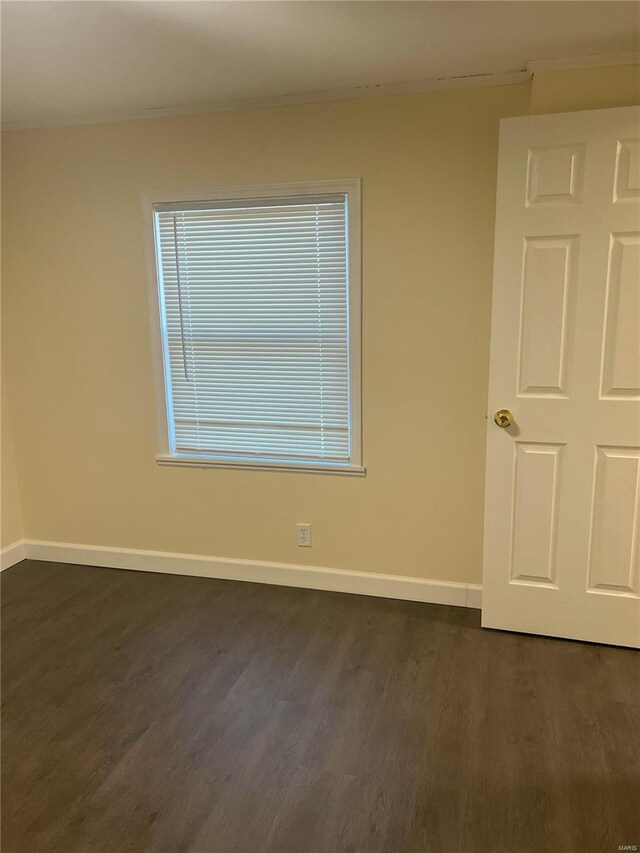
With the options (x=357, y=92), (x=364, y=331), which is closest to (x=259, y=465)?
(x=364, y=331)

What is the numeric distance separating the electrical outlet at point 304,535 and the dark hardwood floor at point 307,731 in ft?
0.93

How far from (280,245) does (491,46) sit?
1.18m

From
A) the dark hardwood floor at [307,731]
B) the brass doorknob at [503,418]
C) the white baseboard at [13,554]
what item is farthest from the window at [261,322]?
the white baseboard at [13,554]

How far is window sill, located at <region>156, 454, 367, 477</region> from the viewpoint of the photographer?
9.62 feet

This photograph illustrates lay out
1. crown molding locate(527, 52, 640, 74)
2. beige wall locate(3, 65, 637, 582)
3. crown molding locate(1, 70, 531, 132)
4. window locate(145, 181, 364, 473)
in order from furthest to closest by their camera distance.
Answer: window locate(145, 181, 364, 473)
beige wall locate(3, 65, 637, 582)
crown molding locate(1, 70, 531, 132)
crown molding locate(527, 52, 640, 74)

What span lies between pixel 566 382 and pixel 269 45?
5.55ft

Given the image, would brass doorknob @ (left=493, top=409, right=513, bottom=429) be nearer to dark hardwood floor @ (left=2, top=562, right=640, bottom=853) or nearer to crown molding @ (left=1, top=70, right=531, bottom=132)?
dark hardwood floor @ (left=2, top=562, right=640, bottom=853)

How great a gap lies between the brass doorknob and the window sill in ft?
2.37

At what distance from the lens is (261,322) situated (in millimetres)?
2934

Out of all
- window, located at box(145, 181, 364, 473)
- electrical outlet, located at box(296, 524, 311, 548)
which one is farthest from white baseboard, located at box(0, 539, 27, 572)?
electrical outlet, located at box(296, 524, 311, 548)

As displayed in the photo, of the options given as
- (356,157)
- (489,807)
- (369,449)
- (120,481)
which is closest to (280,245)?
(356,157)

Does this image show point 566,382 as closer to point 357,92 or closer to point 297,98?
point 357,92

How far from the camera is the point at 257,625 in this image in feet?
9.02

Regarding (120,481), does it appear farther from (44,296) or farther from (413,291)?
(413,291)
